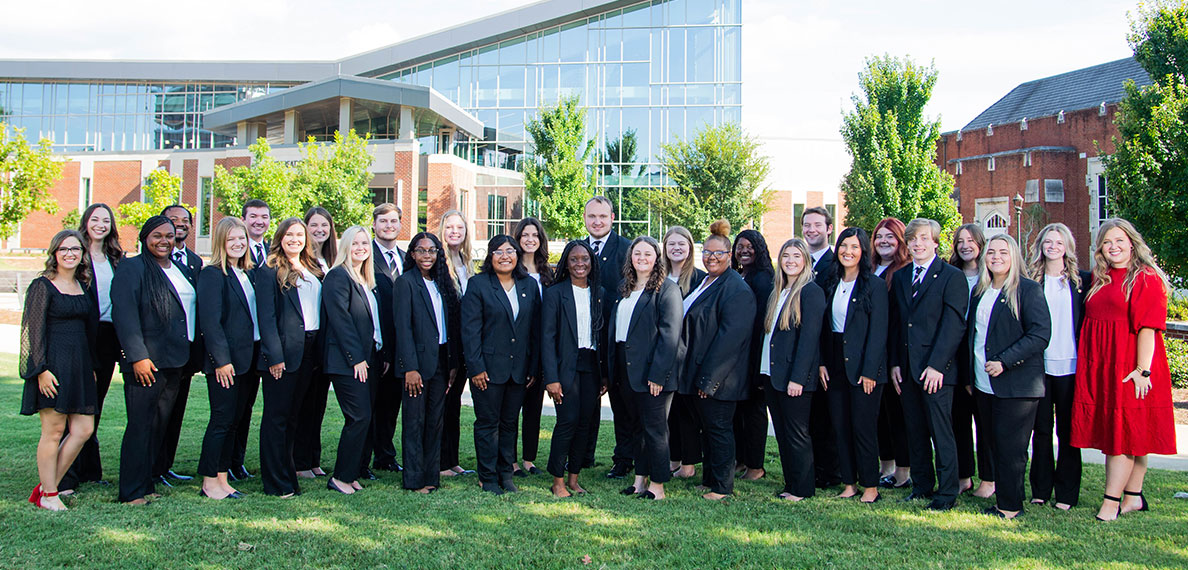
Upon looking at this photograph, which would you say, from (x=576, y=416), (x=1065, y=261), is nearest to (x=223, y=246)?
(x=576, y=416)

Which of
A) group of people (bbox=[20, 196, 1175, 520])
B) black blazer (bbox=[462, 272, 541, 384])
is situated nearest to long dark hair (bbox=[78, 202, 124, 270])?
group of people (bbox=[20, 196, 1175, 520])

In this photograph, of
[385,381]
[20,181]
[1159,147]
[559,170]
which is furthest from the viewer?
[559,170]

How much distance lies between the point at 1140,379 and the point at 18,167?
2709 cm

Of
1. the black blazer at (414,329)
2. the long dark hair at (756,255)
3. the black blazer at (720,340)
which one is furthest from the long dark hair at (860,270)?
the black blazer at (414,329)

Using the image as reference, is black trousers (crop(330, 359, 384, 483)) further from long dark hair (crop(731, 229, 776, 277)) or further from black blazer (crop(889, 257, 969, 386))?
black blazer (crop(889, 257, 969, 386))

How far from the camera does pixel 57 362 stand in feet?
16.9

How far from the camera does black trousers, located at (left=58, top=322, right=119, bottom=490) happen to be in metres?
5.64

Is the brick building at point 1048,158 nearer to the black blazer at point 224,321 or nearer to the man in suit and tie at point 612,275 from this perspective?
the man in suit and tie at point 612,275

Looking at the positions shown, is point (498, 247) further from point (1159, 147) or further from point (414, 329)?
point (1159, 147)

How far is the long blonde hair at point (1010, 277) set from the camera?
5.38 m

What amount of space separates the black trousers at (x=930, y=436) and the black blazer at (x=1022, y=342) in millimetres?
380

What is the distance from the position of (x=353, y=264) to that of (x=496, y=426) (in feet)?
5.22

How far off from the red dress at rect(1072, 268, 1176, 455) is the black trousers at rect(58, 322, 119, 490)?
267 inches

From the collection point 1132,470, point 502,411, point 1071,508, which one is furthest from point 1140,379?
point 502,411
